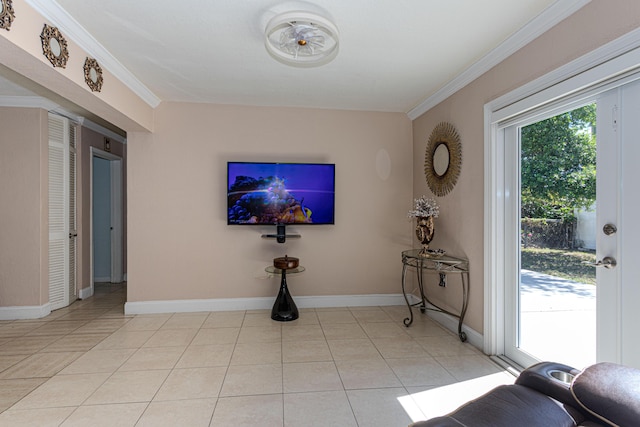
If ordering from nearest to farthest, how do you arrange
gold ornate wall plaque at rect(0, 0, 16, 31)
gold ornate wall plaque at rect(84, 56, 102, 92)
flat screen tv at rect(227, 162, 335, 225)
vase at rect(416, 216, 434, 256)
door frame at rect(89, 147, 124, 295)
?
1. gold ornate wall plaque at rect(0, 0, 16, 31)
2. gold ornate wall plaque at rect(84, 56, 102, 92)
3. vase at rect(416, 216, 434, 256)
4. flat screen tv at rect(227, 162, 335, 225)
5. door frame at rect(89, 147, 124, 295)

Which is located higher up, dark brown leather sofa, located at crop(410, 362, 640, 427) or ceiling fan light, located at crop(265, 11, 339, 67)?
ceiling fan light, located at crop(265, 11, 339, 67)

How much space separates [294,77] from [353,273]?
7.76 ft

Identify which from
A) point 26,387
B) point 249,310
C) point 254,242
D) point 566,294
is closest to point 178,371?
point 26,387

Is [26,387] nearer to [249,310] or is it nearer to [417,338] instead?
[249,310]

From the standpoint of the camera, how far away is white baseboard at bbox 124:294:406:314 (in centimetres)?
366

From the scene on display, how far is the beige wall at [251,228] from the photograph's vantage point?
12.0ft

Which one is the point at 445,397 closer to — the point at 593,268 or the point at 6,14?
the point at 593,268

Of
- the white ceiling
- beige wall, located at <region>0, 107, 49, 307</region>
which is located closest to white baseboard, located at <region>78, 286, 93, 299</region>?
beige wall, located at <region>0, 107, 49, 307</region>

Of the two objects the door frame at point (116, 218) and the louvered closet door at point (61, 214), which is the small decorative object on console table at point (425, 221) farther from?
the door frame at point (116, 218)

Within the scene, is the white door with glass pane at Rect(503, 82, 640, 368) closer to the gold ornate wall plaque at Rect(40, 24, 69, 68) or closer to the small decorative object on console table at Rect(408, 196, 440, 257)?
the small decorative object on console table at Rect(408, 196, 440, 257)

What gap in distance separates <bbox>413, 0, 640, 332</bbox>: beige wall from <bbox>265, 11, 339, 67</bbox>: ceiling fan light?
135cm

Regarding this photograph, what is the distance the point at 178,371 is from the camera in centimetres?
237

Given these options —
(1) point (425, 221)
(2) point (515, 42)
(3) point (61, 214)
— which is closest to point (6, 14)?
(3) point (61, 214)

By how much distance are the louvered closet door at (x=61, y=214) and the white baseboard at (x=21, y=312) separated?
176mm
